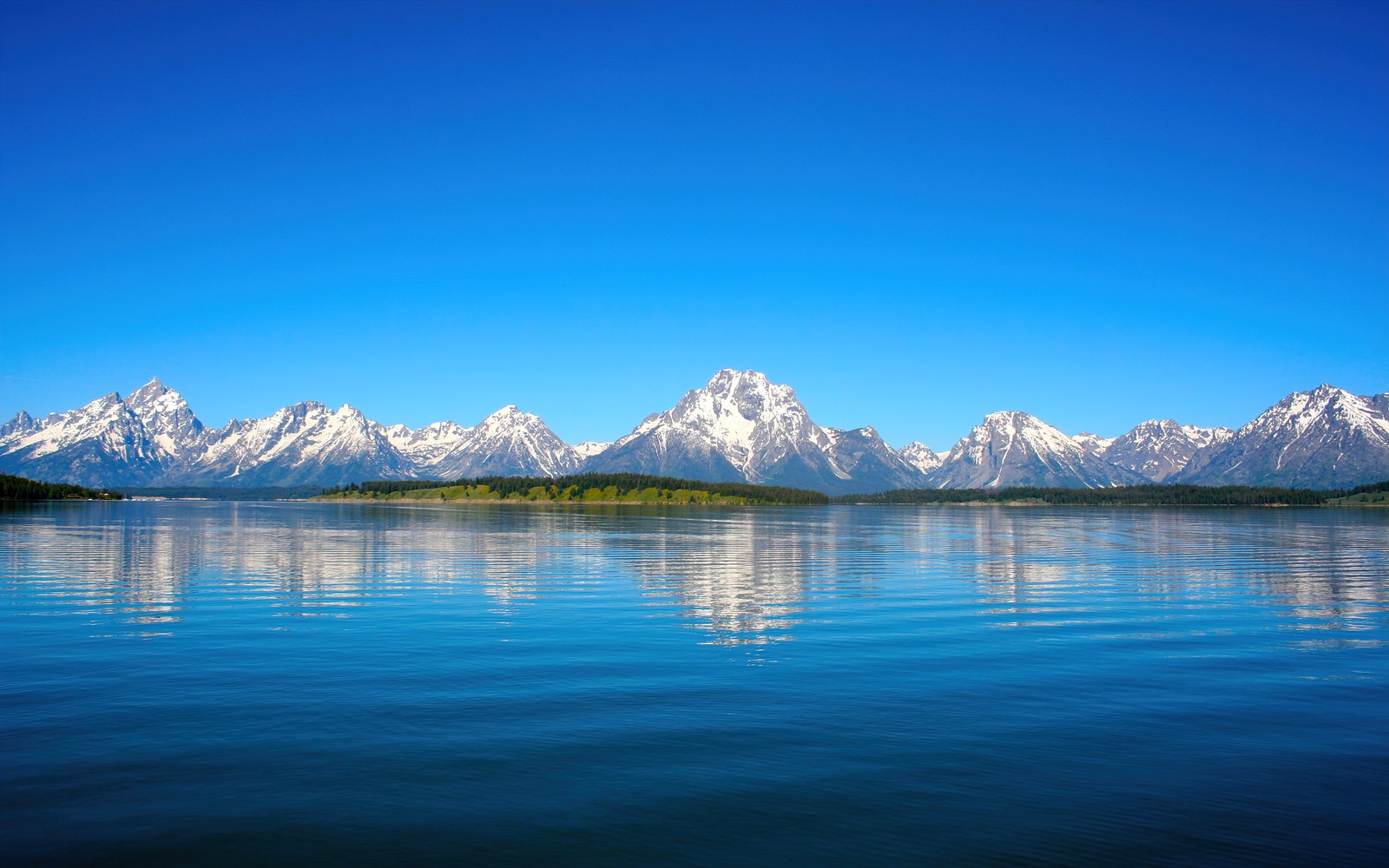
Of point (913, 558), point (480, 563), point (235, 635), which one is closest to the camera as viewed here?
point (235, 635)

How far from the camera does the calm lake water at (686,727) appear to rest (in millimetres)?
14961

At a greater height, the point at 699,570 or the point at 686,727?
the point at 686,727

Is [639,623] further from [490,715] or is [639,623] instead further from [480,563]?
[480,563]

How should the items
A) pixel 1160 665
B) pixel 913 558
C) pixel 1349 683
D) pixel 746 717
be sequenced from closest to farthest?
pixel 746 717 → pixel 1349 683 → pixel 1160 665 → pixel 913 558

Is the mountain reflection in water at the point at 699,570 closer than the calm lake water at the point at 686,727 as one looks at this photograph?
No

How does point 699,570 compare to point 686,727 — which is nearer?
point 686,727

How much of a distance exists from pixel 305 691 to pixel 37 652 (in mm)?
12967

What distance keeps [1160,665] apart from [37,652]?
38488mm

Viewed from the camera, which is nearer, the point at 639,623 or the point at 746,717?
the point at 746,717

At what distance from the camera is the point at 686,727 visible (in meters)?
21.5

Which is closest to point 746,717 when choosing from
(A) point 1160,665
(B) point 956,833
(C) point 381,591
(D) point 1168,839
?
(B) point 956,833

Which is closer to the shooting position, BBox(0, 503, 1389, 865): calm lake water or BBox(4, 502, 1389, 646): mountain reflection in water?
BBox(0, 503, 1389, 865): calm lake water

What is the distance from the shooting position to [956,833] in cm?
1513

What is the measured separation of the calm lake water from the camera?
589 inches
